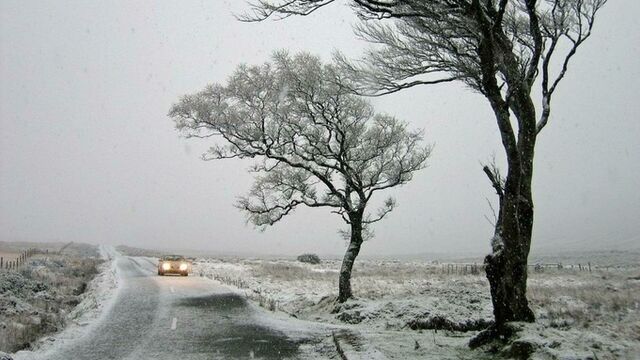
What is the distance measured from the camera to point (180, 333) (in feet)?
39.3

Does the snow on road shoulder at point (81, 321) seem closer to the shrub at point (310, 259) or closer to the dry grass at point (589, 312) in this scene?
the dry grass at point (589, 312)

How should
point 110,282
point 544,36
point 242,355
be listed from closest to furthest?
point 242,355 → point 544,36 → point 110,282

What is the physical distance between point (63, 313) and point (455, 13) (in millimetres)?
14387

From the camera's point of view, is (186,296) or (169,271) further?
(169,271)

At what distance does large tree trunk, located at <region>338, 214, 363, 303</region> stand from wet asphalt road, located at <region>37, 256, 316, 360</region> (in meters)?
3.49

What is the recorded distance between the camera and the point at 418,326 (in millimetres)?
13617

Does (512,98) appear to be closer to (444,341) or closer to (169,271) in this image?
(444,341)

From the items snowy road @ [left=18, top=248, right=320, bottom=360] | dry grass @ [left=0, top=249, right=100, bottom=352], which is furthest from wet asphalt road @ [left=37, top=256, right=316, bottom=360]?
dry grass @ [left=0, top=249, right=100, bottom=352]

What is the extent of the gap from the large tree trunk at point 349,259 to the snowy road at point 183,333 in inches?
129

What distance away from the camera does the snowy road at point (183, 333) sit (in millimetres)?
9844

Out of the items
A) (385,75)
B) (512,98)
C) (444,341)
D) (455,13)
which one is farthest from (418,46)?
(444,341)

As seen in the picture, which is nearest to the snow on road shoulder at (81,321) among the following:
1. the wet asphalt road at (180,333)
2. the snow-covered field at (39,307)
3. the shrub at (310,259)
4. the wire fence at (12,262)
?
the snow-covered field at (39,307)

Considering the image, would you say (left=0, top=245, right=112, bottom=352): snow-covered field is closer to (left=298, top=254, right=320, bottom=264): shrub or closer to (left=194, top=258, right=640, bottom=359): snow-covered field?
→ (left=194, top=258, right=640, bottom=359): snow-covered field

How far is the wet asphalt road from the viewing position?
9820 mm
